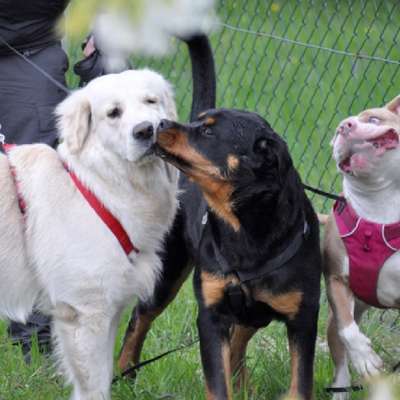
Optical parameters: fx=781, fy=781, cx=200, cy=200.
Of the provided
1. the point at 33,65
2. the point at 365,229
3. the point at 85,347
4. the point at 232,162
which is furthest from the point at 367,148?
the point at 33,65

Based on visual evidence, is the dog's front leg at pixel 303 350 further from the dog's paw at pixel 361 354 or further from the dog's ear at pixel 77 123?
the dog's ear at pixel 77 123

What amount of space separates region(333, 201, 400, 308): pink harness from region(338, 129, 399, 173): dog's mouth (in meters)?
0.26

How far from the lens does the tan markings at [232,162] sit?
2834mm

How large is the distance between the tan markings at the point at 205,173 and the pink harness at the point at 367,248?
0.51 meters

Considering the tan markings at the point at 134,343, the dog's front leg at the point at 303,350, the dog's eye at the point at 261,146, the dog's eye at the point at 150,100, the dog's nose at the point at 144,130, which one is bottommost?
the tan markings at the point at 134,343

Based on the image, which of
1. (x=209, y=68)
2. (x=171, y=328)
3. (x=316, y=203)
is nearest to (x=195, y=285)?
(x=209, y=68)

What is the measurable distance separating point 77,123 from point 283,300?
3.51ft

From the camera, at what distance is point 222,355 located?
2.89 meters

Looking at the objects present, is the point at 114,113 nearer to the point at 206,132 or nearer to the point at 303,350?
the point at 206,132

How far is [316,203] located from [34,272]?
10.2ft

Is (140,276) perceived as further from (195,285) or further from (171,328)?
(171,328)

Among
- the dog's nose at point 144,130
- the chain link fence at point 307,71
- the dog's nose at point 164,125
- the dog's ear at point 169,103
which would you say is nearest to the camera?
the dog's nose at point 164,125

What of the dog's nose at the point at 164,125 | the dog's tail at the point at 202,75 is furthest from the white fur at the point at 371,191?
the dog's tail at the point at 202,75

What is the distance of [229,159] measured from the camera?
284 cm
